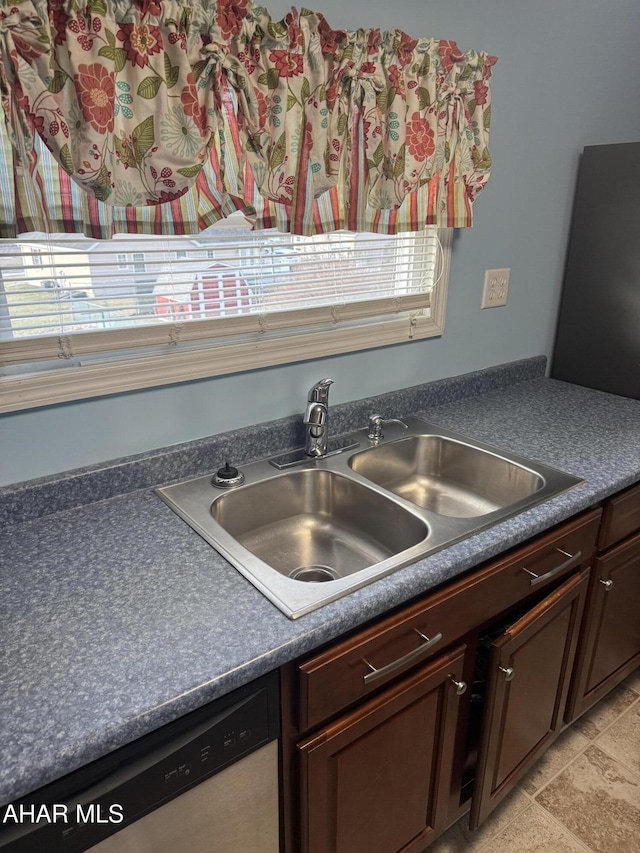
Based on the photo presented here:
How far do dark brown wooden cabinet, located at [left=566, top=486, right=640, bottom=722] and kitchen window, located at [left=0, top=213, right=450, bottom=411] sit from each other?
2.51 ft

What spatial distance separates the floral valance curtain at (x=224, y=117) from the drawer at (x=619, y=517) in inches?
35.0

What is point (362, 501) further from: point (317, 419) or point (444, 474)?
point (444, 474)

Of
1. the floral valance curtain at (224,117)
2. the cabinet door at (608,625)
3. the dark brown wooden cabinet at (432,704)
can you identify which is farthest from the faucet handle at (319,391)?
the cabinet door at (608,625)

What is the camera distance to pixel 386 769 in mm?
1163

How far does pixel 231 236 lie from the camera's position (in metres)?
1.42

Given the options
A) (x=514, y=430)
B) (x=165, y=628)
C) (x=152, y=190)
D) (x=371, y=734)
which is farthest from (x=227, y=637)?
(x=514, y=430)

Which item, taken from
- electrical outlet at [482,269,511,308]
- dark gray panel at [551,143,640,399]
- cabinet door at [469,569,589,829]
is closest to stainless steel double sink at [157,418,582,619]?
cabinet door at [469,569,589,829]

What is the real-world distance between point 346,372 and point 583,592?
86 cm

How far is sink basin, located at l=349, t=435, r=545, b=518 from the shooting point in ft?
5.23

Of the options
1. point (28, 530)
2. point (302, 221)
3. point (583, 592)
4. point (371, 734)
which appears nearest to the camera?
point (371, 734)

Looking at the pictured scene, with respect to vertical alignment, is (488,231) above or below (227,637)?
above

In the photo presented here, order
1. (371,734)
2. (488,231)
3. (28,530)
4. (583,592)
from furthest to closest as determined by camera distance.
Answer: (488,231) → (583,592) → (28,530) → (371,734)

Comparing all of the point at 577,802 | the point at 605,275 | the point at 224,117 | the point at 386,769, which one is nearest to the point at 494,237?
the point at 605,275

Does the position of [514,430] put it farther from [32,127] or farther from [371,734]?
[32,127]
